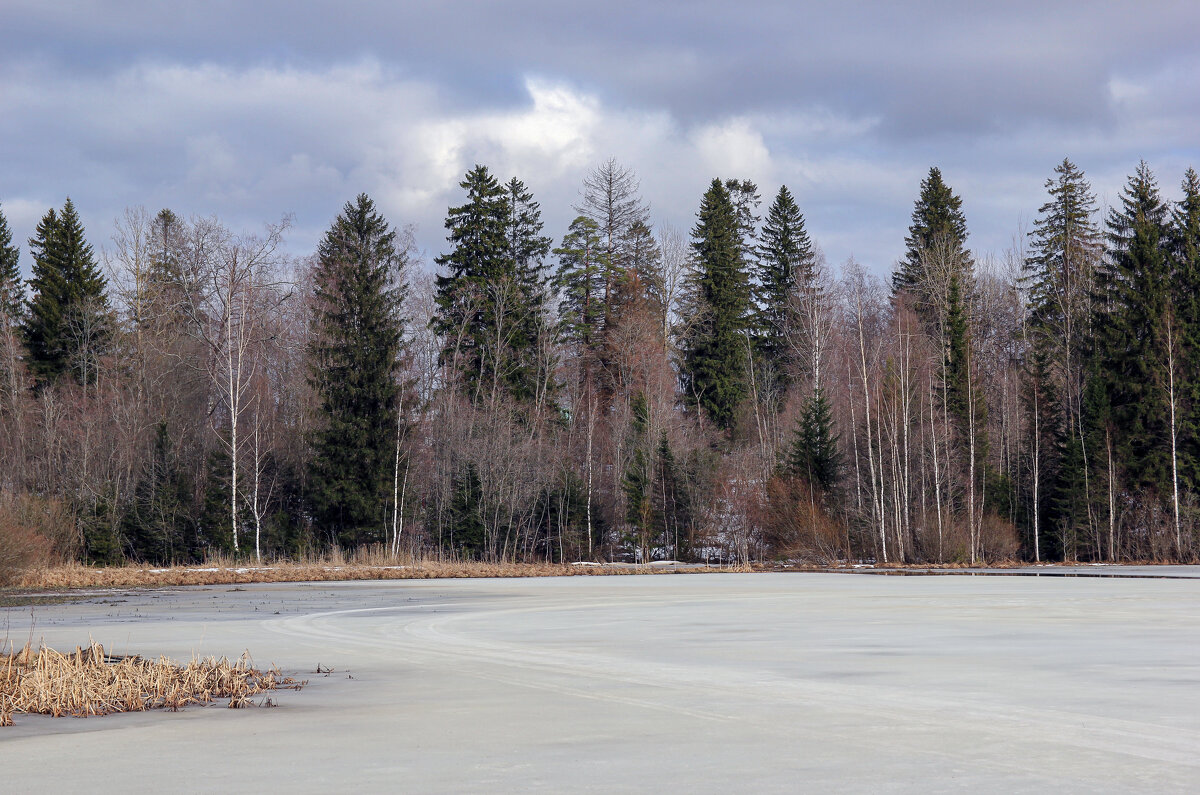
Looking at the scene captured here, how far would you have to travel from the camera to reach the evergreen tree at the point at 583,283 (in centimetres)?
6912

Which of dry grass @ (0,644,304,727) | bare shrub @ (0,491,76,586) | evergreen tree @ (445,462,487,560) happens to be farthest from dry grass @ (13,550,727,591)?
dry grass @ (0,644,304,727)

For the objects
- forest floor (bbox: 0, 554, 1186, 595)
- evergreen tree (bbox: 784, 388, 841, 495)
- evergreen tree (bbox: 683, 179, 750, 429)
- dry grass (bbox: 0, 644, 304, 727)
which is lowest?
forest floor (bbox: 0, 554, 1186, 595)

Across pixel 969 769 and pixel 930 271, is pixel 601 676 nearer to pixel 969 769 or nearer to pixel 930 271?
pixel 969 769

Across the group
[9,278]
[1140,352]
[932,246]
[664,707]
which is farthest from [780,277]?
[664,707]

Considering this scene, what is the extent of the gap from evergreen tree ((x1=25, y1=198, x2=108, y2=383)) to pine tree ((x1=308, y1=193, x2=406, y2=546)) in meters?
15.6

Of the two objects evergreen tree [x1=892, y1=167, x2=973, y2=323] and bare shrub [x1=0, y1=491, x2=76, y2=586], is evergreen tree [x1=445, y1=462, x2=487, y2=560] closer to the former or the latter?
bare shrub [x1=0, y1=491, x2=76, y2=586]

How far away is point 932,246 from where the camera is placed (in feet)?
250

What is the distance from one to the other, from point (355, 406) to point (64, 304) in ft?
76.8

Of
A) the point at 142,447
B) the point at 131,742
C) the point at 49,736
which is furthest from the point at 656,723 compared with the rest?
the point at 142,447

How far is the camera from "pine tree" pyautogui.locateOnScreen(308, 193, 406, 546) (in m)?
50.6

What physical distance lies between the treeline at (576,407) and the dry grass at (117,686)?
28.7m

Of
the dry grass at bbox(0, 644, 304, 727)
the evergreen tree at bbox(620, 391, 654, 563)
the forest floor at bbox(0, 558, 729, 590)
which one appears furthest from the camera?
the evergreen tree at bbox(620, 391, 654, 563)

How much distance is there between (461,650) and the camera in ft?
43.5

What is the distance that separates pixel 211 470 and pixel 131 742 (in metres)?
42.7
